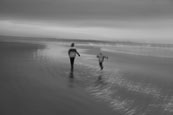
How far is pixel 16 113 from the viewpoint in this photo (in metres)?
5.39

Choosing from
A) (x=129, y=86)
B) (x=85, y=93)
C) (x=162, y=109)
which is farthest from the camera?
(x=129, y=86)

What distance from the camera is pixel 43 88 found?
836cm

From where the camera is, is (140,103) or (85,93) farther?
(85,93)

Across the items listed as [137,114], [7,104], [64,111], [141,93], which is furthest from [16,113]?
[141,93]

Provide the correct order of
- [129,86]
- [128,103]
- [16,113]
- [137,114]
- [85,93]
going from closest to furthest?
[16,113]
[137,114]
[128,103]
[85,93]
[129,86]

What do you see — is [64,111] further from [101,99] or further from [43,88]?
[43,88]

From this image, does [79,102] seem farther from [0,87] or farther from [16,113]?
[0,87]

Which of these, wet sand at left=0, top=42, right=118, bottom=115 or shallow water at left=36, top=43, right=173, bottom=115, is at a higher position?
wet sand at left=0, top=42, right=118, bottom=115

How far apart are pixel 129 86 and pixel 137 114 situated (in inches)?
153

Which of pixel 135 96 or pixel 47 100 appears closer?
pixel 47 100

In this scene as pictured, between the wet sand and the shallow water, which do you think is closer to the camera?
the wet sand

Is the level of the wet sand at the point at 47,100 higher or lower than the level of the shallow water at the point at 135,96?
higher

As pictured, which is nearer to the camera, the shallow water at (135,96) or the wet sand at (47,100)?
the wet sand at (47,100)

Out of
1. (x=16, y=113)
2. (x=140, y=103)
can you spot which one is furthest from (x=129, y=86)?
(x=16, y=113)
